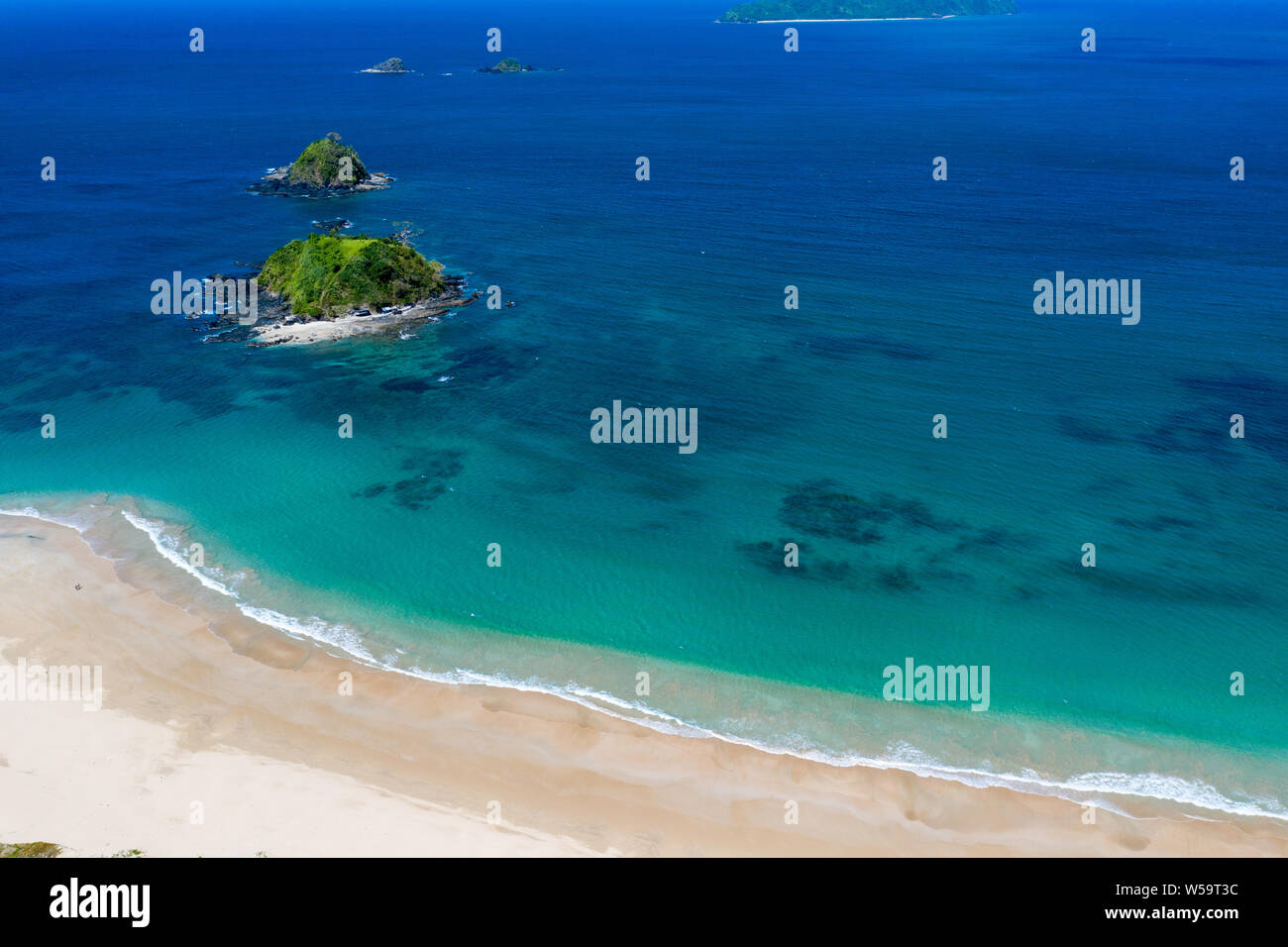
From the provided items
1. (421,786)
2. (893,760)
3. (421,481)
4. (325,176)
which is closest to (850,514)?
(893,760)

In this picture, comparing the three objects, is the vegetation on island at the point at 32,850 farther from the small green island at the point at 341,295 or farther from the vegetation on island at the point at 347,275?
the vegetation on island at the point at 347,275

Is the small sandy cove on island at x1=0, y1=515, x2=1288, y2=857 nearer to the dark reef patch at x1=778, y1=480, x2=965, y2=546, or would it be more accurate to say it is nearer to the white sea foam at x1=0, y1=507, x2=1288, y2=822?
the white sea foam at x1=0, y1=507, x2=1288, y2=822

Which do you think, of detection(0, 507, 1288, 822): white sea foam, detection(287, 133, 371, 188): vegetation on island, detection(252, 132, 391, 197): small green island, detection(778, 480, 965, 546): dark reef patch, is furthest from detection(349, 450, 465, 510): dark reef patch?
detection(287, 133, 371, 188): vegetation on island

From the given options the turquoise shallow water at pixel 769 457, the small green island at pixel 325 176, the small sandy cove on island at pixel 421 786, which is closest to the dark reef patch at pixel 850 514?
the turquoise shallow water at pixel 769 457

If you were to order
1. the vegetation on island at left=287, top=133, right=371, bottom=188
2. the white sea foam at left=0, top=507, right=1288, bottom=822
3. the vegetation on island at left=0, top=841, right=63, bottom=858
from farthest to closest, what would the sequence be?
the vegetation on island at left=287, top=133, right=371, bottom=188 < the white sea foam at left=0, top=507, right=1288, bottom=822 < the vegetation on island at left=0, top=841, right=63, bottom=858

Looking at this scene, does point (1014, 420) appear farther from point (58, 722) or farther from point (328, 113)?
point (328, 113)

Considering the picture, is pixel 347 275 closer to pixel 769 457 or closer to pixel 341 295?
pixel 341 295
